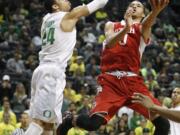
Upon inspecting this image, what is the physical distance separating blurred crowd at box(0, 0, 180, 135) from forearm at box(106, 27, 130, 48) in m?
3.50

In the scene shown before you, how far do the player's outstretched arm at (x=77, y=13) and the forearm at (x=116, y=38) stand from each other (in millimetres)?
501

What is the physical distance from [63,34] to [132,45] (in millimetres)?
1175

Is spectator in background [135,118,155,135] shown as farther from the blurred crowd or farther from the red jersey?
the red jersey

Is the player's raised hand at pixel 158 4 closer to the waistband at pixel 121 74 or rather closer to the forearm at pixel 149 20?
the forearm at pixel 149 20

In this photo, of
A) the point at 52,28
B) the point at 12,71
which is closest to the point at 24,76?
the point at 12,71

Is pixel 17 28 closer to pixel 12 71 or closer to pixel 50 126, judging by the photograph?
pixel 12 71

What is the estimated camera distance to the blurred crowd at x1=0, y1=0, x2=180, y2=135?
15750mm

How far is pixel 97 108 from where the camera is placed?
952cm

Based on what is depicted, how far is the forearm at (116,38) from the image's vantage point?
9.17 meters

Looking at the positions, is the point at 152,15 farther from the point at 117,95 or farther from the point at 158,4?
the point at 117,95

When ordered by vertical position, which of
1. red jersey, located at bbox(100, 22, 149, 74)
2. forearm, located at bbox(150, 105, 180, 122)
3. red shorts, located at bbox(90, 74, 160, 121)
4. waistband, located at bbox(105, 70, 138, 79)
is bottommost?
red shorts, located at bbox(90, 74, 160, 121)

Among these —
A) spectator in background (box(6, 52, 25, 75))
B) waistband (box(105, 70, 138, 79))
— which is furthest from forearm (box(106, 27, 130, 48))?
spectator in background (box(6, 52, 25, 75))

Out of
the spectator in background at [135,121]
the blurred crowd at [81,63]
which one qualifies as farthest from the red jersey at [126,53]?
the spectator in background at [135,121]

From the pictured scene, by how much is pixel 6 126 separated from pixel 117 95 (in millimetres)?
4845
